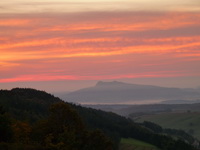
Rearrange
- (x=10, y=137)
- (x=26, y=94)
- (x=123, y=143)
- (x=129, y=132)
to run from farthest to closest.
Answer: (x=26, y=94)
(x=129, y=132)
(x=123, y=143)
(x=10, y=137)

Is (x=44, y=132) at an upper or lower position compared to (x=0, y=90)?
lower

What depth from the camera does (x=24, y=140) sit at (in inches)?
3029

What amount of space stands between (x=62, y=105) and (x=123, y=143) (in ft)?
258

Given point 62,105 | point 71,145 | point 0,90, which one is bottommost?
point 71,145

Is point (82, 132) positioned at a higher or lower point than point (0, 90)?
lower

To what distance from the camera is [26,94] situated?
19888cm

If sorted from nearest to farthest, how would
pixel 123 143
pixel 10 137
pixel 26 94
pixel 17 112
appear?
pixel 10 137
pixel 17 112
pixel 123 143
pixel 26 94

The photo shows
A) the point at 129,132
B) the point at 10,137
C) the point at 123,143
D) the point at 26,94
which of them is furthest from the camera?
the point at 26,94

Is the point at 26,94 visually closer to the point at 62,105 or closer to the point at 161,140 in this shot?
the point at 161,140

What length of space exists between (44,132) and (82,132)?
4787 millimetres

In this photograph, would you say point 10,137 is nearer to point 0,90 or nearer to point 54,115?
point 54,115

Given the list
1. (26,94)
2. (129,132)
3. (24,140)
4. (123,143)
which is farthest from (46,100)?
(24,140)

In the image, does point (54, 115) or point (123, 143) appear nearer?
point (54, 115)

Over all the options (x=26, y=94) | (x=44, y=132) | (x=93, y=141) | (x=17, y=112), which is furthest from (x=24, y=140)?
(x=26, y=94)
